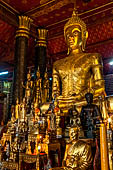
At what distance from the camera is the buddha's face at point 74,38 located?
13.5ft

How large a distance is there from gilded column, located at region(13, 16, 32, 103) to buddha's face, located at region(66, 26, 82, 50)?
68.4 inches

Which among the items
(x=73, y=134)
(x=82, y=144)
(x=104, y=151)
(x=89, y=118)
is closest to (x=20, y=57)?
(x=89, y=118)

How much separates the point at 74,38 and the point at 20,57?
1.94 meters

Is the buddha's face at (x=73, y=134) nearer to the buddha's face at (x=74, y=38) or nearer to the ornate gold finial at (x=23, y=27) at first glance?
the buddha's face at (x=74, y=38)

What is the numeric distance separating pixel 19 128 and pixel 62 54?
5381 millimetres

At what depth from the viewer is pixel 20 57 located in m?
5.44

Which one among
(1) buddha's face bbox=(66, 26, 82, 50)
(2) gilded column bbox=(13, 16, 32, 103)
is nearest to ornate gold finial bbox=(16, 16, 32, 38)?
(2) gilded column bbox=(13, 16, 32, 103)

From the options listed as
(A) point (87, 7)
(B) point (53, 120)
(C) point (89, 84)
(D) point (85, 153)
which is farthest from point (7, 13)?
(D) point (85, 153)

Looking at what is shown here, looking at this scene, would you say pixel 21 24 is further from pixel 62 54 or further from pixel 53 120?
pixel 53 120

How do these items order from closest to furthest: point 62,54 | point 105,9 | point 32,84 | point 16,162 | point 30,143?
point 16,162 < point 30,143 < point 32,84 < point 105,9 < point 62,54

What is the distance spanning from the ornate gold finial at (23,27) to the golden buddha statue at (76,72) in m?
1.75

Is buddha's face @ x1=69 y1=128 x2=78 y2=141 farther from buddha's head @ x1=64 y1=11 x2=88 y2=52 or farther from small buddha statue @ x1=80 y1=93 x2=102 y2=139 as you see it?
buddha's head @ x1=64 y1=11 x2=88 y2=52

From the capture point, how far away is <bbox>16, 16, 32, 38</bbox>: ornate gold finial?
5.61 m

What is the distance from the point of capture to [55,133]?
283 cm
